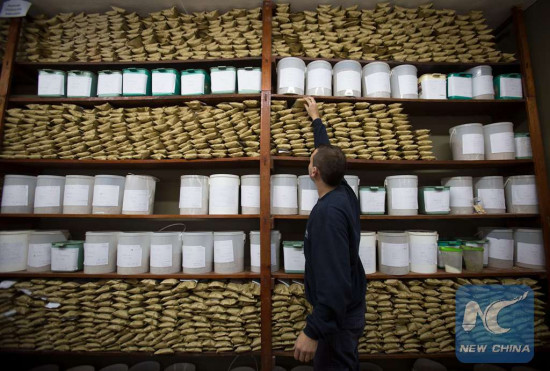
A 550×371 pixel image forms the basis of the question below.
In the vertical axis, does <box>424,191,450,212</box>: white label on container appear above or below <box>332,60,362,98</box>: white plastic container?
below

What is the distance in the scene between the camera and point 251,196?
2.14 metres

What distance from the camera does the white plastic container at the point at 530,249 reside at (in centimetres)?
217

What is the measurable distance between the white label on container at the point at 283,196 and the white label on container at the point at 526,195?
2.22 m

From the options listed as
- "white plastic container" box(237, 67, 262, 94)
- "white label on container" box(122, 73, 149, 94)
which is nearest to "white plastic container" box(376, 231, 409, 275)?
"white plastic container" box(237, 67, 262, 94)

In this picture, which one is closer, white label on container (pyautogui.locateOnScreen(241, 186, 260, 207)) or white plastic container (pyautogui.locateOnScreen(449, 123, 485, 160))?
white label on container (pyautogui.locateOnScreen(241, 186, 260, 207))

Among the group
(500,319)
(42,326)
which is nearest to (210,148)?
(42,326)

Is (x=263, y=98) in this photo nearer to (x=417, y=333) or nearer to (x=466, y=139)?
(x=466, y=139)

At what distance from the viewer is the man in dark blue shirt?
1.22 metres

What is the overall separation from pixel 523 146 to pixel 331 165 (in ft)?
7.51

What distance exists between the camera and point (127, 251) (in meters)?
2.09

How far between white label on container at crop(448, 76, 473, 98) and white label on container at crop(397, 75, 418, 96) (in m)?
0.38

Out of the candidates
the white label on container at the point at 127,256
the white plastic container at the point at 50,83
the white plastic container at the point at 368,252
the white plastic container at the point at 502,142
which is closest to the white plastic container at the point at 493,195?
the white plastic container at the point at 502,142

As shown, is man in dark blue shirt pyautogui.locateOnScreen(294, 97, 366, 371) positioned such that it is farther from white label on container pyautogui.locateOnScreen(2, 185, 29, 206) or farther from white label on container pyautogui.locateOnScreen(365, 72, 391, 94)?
white label on container pyautogui.locateOnScreen(2, 185, 29, 206)

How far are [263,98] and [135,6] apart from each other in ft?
5.98
